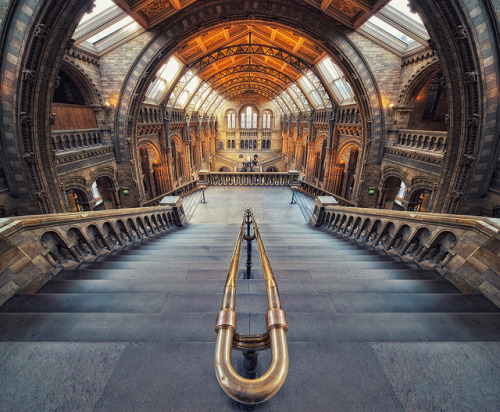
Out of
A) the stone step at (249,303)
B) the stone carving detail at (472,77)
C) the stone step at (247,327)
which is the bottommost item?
the stone step at (249,303)

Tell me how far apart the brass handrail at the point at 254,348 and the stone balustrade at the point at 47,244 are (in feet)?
8.54

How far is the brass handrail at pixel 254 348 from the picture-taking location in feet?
2.91

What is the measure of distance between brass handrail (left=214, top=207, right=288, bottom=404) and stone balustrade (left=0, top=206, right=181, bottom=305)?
8.54 ft

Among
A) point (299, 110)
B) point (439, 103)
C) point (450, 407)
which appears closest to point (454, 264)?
point (450, 407)

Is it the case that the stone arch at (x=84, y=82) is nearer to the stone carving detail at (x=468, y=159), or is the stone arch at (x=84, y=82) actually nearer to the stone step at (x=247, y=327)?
the stone step at (x=247, y=327)

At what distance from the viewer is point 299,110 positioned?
27422 mm

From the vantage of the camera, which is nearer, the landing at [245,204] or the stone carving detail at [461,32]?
the stone carving detail at [461,32]

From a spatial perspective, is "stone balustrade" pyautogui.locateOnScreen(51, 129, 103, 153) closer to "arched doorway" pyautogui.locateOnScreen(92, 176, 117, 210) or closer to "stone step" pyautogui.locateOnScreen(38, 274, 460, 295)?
"arched doorway" pyautogui.locateOnScreen(92, 176, 117, 210)

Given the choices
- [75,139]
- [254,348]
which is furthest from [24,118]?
[254,348]

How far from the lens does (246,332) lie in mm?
1860

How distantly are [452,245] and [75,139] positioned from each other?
13022 mm

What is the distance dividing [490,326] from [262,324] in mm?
1831

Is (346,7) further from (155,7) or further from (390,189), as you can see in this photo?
(390,189)

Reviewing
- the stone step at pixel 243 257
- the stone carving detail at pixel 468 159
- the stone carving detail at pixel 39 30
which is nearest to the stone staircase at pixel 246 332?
the stone step at pixel 243 257
